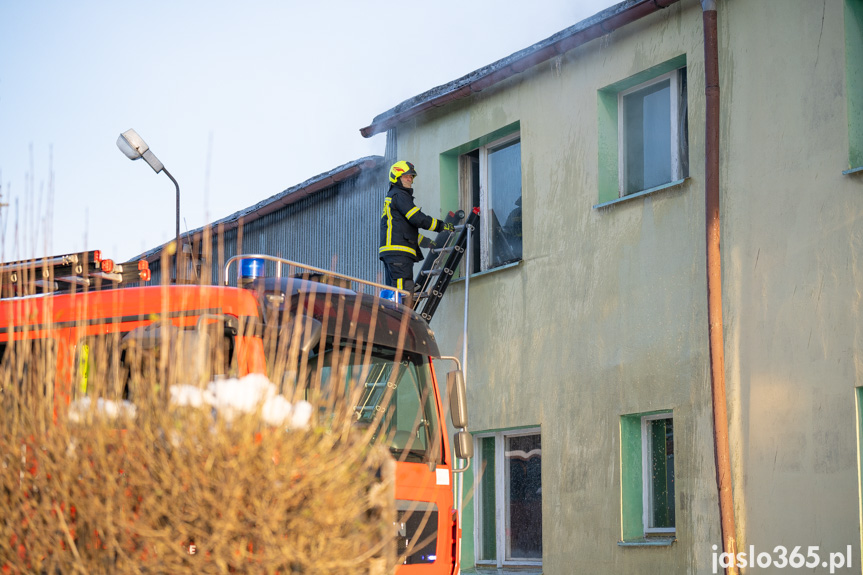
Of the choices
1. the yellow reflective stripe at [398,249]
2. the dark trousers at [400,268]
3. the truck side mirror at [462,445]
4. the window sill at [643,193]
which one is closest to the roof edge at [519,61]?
the window sill at [643,193]

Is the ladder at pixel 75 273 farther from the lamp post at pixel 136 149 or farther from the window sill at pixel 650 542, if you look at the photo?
the lamp post at pixel 136 149

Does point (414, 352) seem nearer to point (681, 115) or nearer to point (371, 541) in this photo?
point (371, 541)

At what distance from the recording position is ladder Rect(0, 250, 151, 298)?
24.6 ft

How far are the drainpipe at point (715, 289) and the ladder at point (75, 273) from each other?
4221mm

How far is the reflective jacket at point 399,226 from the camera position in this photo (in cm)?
1188

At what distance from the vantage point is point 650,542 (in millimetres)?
9367

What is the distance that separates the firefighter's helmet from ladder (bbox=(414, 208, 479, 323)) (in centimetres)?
66

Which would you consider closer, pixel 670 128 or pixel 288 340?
pixel 288 340

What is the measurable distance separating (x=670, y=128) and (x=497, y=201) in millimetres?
2536

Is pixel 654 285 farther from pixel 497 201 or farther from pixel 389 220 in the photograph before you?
pixel 389 220

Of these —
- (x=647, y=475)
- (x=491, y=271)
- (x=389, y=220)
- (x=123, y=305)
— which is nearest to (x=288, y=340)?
(x=123, y=305)

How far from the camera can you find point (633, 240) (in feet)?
32.6

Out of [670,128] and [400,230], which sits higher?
[670,128]

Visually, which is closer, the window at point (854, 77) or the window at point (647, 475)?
the window at point (854, 77)
